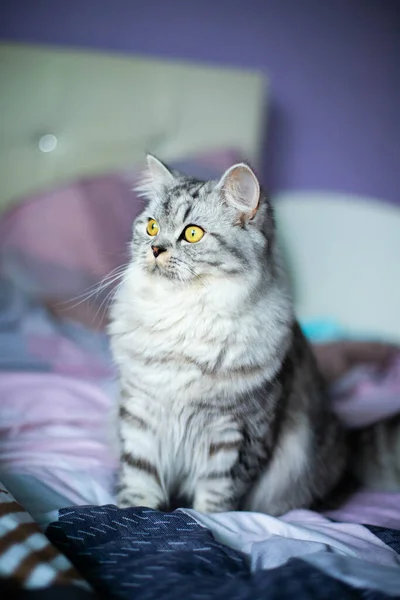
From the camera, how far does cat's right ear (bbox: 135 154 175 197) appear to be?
1.51 metres

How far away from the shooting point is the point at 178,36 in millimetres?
2838

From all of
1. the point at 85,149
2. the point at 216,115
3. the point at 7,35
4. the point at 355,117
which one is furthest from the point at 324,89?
the point at 7,35

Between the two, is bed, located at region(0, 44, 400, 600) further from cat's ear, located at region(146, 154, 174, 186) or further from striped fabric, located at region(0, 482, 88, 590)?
cat's ear, located at region(146, 154, 174, 186)

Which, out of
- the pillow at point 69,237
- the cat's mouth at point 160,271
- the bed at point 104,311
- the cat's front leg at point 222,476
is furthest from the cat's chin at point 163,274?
the pillow at point 69,237

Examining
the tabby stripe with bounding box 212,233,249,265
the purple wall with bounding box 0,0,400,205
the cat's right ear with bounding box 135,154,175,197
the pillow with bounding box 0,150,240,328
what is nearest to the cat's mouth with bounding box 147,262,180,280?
the tabby stripe with bounding box 212,233,249,265

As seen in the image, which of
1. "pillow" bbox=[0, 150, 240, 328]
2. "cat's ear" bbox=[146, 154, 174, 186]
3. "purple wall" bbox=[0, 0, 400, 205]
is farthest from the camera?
"purple wall" bbox=[0, 0, 400, 205]

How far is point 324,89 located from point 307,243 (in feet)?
2.66

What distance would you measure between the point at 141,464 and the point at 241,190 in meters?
0.69

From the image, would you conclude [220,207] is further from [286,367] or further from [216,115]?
[216,115]

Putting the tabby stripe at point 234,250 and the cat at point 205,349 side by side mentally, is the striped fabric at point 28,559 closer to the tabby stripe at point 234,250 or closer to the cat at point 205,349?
the cat at point 205,349

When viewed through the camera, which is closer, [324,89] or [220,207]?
[220,207]

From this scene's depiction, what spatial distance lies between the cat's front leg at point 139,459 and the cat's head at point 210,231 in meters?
0.36

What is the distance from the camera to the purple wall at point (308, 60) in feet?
9.24

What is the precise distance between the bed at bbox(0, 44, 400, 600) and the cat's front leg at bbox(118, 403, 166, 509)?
8cm
